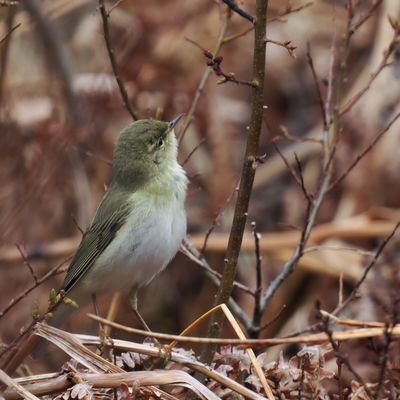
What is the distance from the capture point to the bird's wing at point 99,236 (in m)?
3.48

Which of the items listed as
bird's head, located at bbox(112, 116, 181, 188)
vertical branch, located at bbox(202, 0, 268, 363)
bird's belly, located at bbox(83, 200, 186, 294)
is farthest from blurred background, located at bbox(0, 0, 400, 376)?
vertical branch, located at bbox(202, 0, 268, 363)

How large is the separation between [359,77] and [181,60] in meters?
1.50

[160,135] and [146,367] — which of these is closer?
[146,367]

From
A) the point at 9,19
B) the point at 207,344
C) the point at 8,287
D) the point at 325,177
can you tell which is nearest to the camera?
the point at 207,344

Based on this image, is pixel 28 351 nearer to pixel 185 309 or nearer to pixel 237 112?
pixel 185 309

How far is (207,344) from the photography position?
2555 millimetres

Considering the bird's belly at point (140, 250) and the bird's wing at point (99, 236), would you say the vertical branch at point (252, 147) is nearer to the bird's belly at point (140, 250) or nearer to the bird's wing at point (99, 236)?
the bird's belly at point (140, 250)

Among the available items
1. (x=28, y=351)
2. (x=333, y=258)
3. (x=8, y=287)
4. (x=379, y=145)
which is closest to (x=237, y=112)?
(x=379, y=145)

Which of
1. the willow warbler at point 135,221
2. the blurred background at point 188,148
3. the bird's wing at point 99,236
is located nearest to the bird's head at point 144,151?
the willow warbler at point 135,221

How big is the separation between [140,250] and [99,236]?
0.27 metres

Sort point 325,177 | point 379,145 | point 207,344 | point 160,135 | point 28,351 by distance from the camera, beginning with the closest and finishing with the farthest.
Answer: point 207,344
point 28,351
point 325,177
point 160,135
point 379,145

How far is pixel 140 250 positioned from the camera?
11.1 feet

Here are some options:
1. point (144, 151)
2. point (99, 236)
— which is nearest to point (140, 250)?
point (99, 236)

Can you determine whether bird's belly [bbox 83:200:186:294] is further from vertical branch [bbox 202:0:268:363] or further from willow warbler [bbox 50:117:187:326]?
vertical branch [bbox 202:0:268:363]
